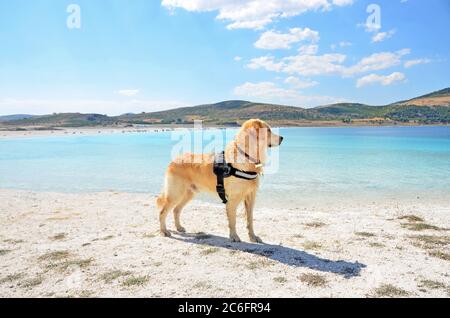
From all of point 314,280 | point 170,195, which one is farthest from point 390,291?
point 170,195

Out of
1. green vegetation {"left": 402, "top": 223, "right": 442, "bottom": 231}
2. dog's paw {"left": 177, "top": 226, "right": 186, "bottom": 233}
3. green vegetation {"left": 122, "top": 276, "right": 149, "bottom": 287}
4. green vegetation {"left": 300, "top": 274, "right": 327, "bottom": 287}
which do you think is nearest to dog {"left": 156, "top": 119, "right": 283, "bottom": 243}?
dog's paw {"left": 177, "top": 226, "right": 186, "bottom": 233}

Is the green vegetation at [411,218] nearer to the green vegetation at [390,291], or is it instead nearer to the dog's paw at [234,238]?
the green vegetation at [390,291]

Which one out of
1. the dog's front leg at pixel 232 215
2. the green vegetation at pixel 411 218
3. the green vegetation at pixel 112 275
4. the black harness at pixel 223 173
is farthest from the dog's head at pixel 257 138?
the green vegetation at pixel 411 218

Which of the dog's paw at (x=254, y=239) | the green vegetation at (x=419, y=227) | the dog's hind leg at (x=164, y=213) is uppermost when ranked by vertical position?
the dog's hind leg at (x=164, y=213)

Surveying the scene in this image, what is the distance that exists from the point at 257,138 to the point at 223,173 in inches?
38.7

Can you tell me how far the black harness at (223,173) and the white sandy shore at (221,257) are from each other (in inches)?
48.5

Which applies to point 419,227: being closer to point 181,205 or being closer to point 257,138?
point 257,138

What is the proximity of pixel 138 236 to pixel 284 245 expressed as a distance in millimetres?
3284

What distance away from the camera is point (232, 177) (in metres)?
6.94

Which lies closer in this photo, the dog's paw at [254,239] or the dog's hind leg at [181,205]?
the dog's paw at [254,239]

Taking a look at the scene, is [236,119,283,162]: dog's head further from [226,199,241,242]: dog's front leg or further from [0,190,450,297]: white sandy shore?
[0,190,450,297]: white sandy shore

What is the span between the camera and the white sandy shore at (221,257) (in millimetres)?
5098
